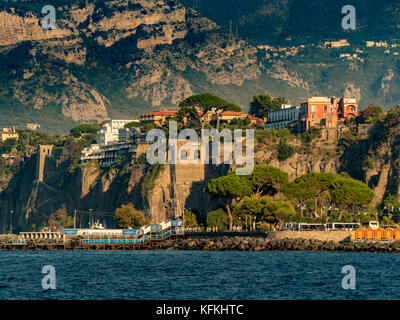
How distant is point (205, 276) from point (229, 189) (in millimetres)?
58335

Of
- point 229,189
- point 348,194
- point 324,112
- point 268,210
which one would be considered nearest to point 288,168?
point 324,112

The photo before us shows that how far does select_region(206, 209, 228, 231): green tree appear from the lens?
488 ft

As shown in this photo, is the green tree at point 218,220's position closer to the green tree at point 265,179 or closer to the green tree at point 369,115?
the green tree at point 265,179

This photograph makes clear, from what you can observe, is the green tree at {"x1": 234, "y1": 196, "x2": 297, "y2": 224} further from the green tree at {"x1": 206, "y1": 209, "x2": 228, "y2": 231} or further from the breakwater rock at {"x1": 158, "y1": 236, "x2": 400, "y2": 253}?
the breakwater rock at {"x1": 158, "y1": 236, "x2": 400, "y2": 253}

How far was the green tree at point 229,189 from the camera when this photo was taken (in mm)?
145500

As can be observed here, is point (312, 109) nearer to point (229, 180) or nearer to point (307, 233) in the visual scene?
point (229, 180)

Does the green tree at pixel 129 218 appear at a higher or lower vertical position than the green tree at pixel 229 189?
lower

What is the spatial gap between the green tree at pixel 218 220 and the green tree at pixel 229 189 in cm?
92

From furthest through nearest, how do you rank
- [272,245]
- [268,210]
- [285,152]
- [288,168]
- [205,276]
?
[285,152]
[288,168]
[268,210]
[272,245]
[205,276]

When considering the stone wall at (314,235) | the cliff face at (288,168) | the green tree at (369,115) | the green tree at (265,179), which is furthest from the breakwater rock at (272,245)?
the green tree at (369,115)

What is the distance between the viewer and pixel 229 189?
145750 mm

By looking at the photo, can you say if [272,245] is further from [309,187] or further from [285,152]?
[285,152]
